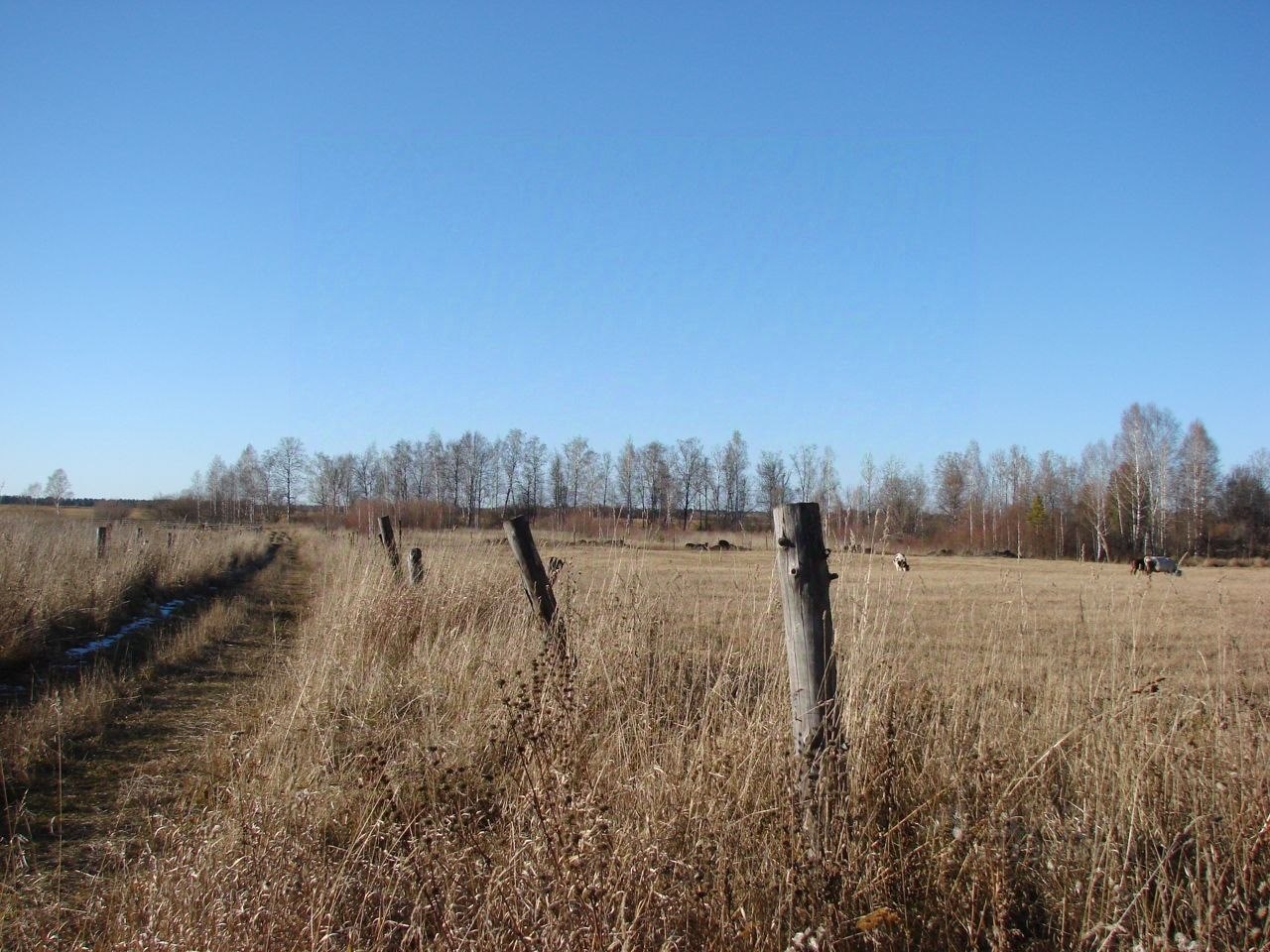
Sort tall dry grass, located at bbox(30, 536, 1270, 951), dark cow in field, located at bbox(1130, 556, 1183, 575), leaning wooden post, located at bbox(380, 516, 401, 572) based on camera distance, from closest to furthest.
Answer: tall dry grass, located at bbox(30, 536, 1270, 951), dark cow in field, located at bbox(1130, 556, 1183, 575), leaning wooden post, located at bbox(380, 516, 401, 572)

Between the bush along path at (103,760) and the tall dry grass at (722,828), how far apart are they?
0.19 metres

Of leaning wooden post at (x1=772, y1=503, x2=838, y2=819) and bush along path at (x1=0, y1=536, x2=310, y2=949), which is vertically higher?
leaning wooden post at (x1=772, y1=503, x2=838, y2=819)

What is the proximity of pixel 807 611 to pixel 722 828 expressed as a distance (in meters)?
0.82

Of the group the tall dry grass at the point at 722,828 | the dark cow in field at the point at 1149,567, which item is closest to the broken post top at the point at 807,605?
the tall dry grass at the point at 722,828

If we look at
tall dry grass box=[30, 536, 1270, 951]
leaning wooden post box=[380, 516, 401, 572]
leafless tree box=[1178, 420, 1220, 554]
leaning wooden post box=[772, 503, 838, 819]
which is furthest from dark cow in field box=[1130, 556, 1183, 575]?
leafless tree box=[1178, 420, 1220, 554]

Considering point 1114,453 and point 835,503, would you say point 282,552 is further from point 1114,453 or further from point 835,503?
point 1114,453

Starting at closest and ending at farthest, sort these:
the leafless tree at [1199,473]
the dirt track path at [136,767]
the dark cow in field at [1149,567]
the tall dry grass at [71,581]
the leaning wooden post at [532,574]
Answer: the dirt track path at [136,767]
the dark cow in field at [1149,567]
the leaning wooden post at [532,574]
the tall dry grass at [71,581]
the leafless tree at [1199,473]

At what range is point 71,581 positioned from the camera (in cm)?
1028

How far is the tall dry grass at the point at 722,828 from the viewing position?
2398mm

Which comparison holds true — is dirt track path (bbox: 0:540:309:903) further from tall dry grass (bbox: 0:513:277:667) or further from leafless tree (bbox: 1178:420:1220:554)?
leafless tree (bbox: 1178:420:1220:554)

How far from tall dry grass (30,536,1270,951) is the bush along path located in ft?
0.62

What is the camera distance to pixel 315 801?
3.50 meters

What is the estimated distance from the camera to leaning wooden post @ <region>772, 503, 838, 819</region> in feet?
10.1

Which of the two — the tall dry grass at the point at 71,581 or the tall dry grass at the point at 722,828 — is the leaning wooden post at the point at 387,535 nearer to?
the tall dry grass at the point at 71,581
